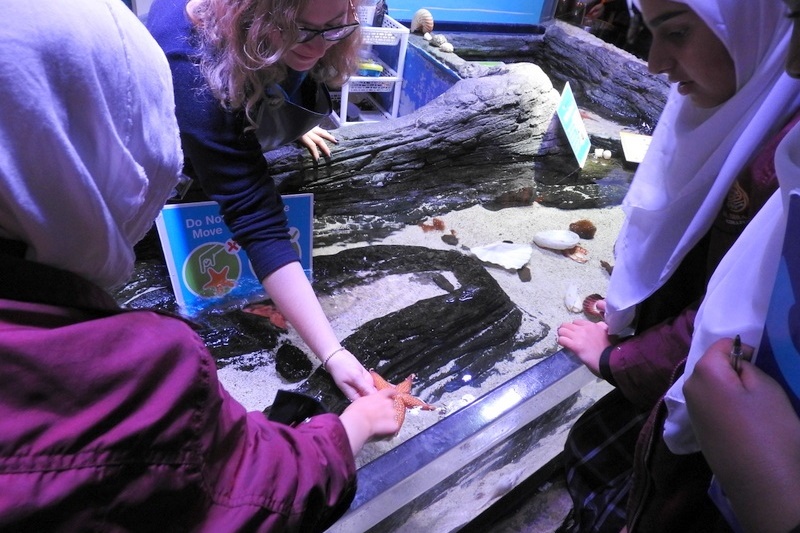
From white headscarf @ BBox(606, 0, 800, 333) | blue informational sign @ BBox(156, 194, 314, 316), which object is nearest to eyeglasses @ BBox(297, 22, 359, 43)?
blue informational sign @ BBox(156, 194, 314, 316)

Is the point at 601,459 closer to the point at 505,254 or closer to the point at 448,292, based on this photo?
the point at 448,292

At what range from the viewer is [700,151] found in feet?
3.39

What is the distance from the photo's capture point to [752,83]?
91 cm

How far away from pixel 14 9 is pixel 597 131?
135 inches

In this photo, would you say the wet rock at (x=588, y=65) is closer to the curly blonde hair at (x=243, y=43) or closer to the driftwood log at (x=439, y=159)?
the driftwood log at (x=439, y=159)

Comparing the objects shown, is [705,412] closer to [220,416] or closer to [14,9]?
[220,416]

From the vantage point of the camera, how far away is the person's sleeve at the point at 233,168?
1185 mm

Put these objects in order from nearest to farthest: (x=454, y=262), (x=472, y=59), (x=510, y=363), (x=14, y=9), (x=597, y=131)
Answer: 1. (x=14, y=9)
2. (x=510, y=363)
3. (x=454, y=262)
4. (x=597, y=131)
5. (x=472, y=59)

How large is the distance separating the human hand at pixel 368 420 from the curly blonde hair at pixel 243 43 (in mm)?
683

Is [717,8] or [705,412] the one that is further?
[717,8]

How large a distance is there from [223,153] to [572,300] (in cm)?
135

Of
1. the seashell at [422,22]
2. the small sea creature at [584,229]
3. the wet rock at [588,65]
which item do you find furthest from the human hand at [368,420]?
the seashell at [422,22]

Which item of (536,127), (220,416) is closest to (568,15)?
(536,127)

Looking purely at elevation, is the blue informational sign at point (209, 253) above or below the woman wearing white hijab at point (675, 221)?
below
